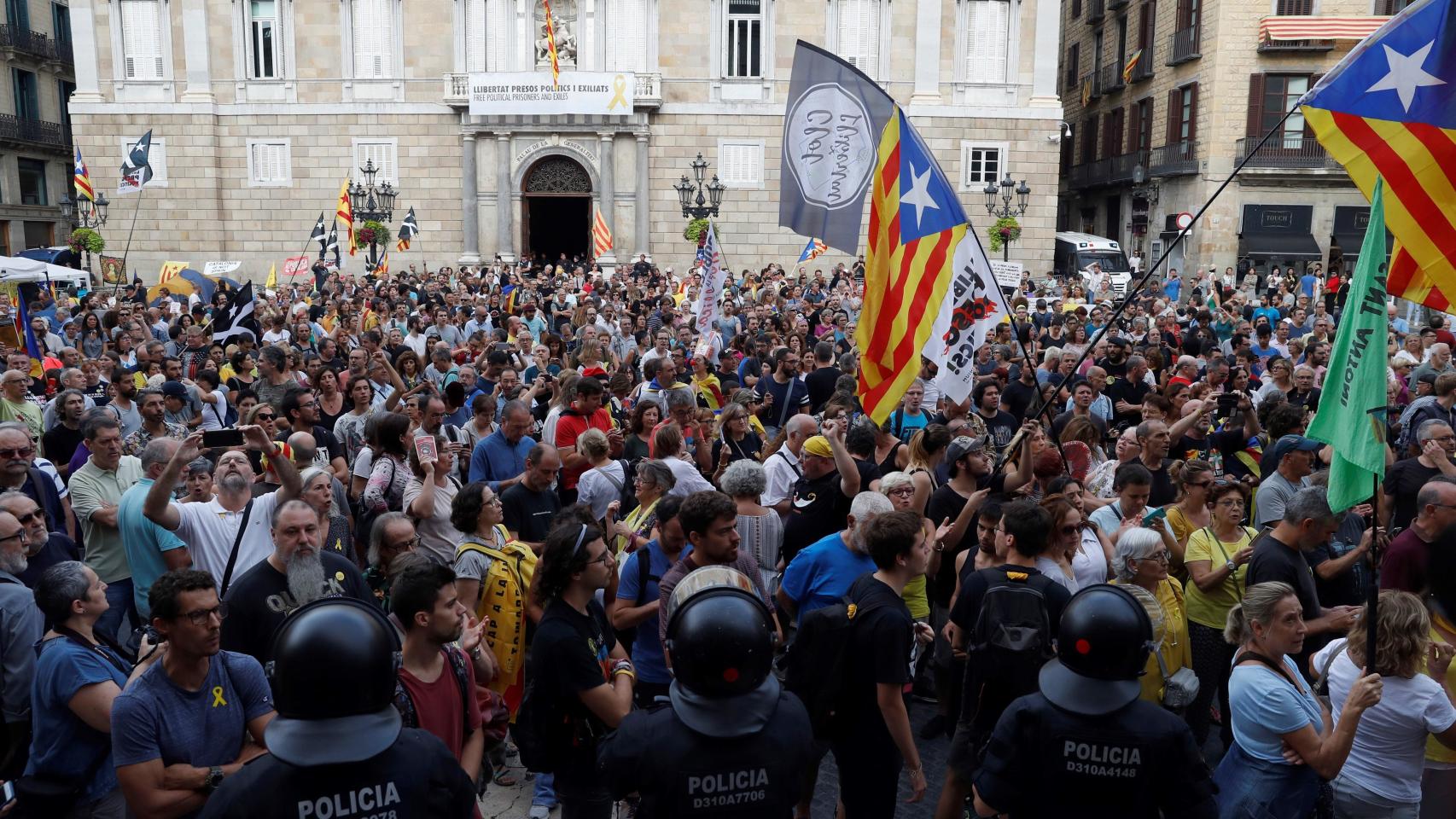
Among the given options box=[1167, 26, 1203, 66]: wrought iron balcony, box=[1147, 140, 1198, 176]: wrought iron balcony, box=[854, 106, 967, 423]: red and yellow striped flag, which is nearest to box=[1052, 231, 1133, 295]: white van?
box=[1147, 140, 1198, 176]: wrought iron balcony

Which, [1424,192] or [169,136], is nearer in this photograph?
[1424,192]

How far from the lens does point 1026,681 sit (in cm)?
416

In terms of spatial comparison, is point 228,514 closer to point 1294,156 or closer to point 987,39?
point 987,39

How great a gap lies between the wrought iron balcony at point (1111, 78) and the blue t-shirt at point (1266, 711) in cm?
3641

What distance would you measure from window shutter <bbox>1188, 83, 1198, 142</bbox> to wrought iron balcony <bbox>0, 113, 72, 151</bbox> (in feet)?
123

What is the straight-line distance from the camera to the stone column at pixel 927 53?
30.2 m

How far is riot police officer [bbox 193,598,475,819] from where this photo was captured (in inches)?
91.4

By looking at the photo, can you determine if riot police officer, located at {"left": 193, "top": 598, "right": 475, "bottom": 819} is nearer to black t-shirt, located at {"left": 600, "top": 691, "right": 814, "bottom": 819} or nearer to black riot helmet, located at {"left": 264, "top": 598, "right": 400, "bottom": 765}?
black riot helmet, located at {"left": 264, "top": 598, "right": 400, "bottom": 765}

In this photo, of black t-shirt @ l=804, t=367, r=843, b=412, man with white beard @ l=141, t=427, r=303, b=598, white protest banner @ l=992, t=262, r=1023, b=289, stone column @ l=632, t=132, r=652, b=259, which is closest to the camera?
man with white beard @ l=141, t=427, r=303, b=598

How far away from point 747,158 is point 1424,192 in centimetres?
2755

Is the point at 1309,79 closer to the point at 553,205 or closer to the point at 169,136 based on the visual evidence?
the point at 553,205

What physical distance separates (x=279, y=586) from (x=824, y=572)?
2258 millimetres

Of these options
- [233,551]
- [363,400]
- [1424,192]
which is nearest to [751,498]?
[233,551]

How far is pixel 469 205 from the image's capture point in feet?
103
